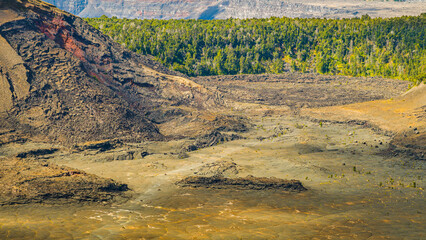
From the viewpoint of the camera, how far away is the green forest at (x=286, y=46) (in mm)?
90312

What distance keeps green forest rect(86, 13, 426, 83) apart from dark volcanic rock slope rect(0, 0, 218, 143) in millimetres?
33953

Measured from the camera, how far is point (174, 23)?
380ft

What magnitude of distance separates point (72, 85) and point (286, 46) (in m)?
69.3

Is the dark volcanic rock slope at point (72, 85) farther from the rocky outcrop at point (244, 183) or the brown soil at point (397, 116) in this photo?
the brown soil at point (397, 116)

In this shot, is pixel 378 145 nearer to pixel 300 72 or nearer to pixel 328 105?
pixel 328 105

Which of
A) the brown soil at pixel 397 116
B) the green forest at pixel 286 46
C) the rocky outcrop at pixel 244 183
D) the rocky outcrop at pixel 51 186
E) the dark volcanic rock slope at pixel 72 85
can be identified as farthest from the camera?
the green forest at pixel 286 46

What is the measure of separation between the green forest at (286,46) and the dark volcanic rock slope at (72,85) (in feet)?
111

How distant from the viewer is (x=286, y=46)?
339ft

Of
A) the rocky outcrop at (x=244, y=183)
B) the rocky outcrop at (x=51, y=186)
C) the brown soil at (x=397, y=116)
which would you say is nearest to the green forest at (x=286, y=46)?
the brown soil at (x=397, y=116)

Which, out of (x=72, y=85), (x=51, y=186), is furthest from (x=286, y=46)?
(x=51, y=186)

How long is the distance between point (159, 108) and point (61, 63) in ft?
39.3

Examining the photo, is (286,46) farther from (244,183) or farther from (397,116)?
(244,183)

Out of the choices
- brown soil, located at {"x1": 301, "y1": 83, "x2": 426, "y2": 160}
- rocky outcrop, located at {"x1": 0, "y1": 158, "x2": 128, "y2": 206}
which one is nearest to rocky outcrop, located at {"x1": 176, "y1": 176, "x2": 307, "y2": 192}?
rocky outcrop, located at {"x1": 0, "y1": 158, "x2": 128, "y2": 206}

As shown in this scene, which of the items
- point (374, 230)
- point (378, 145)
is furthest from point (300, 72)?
point (374, 230)
